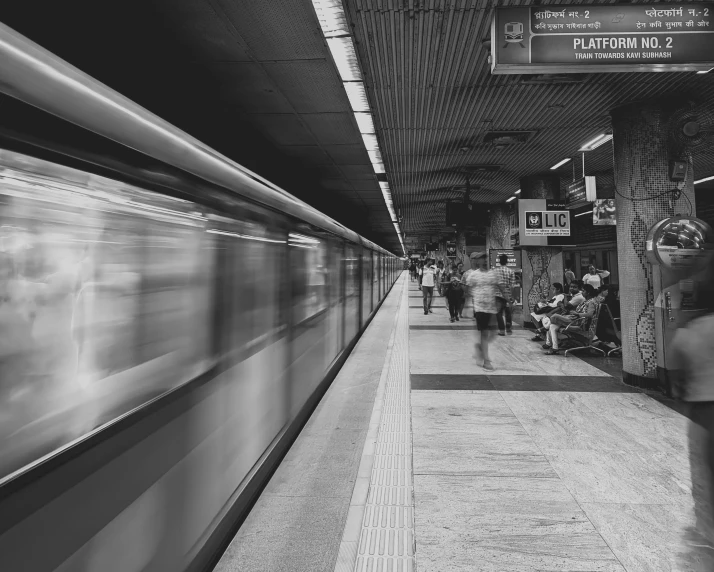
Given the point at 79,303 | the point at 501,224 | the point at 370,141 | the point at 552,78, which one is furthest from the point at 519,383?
the point at 501,224

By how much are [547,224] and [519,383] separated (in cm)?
512

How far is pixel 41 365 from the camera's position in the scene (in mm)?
1100

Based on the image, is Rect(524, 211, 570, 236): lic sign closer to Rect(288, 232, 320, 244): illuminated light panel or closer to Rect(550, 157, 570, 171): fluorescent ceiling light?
Rect(550, 157, 570, 171): fluorescent ceiling light

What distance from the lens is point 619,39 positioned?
10.3ft

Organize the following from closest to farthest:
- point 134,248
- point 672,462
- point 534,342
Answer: point 134,248
point 672,462
point 534,342

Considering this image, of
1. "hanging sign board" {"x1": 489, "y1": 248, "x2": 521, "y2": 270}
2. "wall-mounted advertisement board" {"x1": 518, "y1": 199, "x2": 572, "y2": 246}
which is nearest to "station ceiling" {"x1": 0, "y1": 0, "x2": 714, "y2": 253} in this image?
"wall-mounted advertisement board" {"x1": 518, "y1": 199, "x2": 572, "y2": 246}

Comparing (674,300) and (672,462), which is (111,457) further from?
(674,300)

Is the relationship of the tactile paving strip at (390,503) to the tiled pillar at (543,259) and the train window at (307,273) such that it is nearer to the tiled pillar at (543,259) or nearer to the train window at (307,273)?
the train window at (307,273)

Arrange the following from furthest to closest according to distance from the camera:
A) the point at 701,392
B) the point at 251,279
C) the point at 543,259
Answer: the point at 543,259, the point at 251,279, the point at 701,392

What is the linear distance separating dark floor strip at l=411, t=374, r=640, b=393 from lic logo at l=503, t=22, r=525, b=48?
12.0ft

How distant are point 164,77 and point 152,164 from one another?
4069 millimetres

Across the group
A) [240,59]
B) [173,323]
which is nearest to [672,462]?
[173,323]

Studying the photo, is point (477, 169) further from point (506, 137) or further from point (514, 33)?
point (514, 33)

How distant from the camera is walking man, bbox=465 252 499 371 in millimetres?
5879
